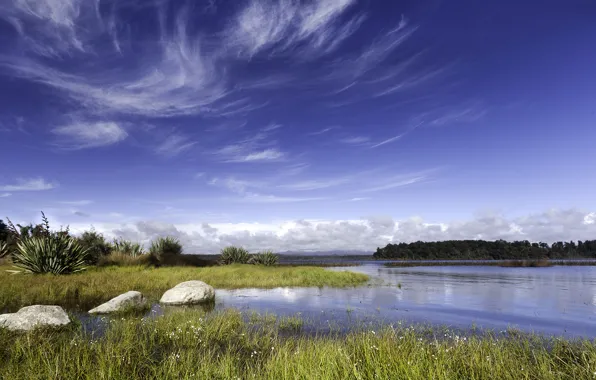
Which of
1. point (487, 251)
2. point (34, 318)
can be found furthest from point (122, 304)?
point (487, 251)

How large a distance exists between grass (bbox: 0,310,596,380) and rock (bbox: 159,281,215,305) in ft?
22.1

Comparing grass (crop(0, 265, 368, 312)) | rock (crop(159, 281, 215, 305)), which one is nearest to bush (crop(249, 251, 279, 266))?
grass (crop(0, 265, 368, 312))

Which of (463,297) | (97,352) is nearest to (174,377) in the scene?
(97,352)

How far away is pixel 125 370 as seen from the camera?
6562 millimetres

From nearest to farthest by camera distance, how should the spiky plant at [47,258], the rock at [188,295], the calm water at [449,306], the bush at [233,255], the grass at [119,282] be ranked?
the calm water at [449,306], the grass at [119,282], the rock at [188,295], the spiky plant at [47,258], the bush at [233,255]

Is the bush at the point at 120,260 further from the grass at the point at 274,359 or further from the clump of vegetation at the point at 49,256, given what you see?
the grass at the point at 274,359

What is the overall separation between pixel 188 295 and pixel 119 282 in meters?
5.70

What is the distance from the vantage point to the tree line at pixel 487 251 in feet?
302

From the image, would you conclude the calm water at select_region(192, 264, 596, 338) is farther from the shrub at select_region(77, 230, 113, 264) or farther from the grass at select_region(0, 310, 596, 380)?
the shrub at select_region(77, 230, 113, 264)

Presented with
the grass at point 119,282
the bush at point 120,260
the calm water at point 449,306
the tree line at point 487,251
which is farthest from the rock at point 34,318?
the tree line at point 487,251

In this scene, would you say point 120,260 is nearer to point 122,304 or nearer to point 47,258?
point 47,258

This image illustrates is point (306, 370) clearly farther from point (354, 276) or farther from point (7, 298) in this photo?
point (354, 276)

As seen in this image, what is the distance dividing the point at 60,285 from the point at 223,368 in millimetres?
14461

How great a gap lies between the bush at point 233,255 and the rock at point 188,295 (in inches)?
798
